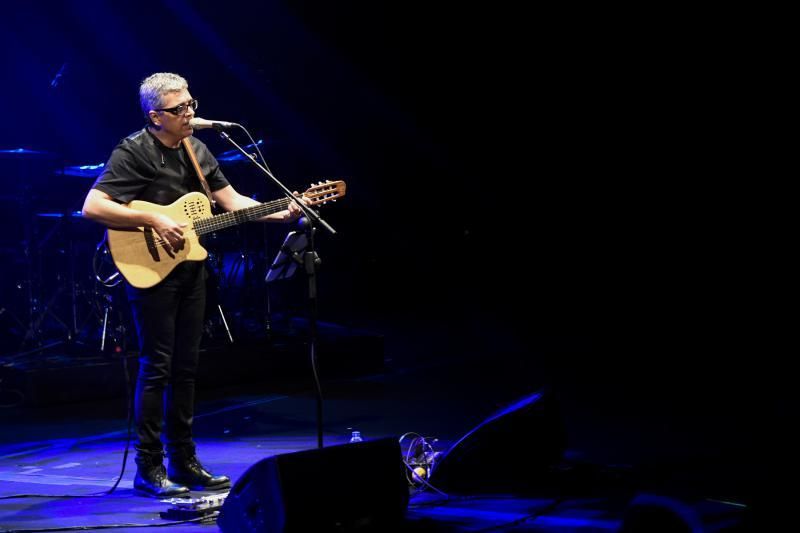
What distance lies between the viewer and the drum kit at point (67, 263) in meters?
8.02

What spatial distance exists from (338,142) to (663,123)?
176 inches

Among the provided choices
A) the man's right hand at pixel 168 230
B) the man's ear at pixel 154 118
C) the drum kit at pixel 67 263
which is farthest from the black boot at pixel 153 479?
the drum kit at pixel 67 263

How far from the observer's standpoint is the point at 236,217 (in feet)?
13.6

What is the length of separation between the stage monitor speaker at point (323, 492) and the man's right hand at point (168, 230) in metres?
1.26

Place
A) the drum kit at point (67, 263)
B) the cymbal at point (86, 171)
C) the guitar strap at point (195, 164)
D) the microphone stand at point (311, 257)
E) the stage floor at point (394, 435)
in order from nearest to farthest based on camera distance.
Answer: the stage floor at point (394, 435), the microphone stand at point (311, 257), the guitar strap at point (195, 164), the cymbal at point (86, 171), the drum kit at point (67, 263)

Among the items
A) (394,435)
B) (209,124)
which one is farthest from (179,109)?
(394,435)

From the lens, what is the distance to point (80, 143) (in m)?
10.6

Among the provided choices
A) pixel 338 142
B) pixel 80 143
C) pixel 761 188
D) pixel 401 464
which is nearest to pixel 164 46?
pixel 80 143

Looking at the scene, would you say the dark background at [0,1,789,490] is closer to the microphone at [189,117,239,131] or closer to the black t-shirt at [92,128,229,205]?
the black t-shirt at [92,128,229,205]

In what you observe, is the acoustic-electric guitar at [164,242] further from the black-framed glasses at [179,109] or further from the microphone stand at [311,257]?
the black-framed glasses at [179,109]

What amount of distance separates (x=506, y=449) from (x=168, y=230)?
5.86 ft

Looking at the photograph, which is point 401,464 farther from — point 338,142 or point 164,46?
point 338,142

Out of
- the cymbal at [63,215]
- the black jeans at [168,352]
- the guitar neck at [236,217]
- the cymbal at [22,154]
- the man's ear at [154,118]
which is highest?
the cymbal at [22,154]

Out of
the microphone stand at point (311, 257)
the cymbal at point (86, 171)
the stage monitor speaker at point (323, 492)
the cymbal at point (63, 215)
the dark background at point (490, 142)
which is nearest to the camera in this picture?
the stage monitor speaker at point (323, 492)
